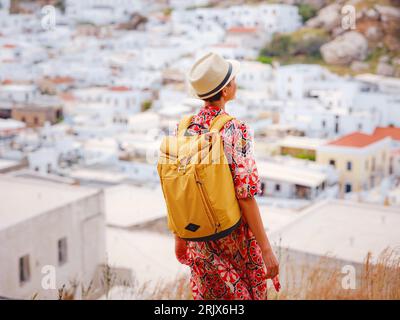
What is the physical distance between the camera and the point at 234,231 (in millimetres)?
1327

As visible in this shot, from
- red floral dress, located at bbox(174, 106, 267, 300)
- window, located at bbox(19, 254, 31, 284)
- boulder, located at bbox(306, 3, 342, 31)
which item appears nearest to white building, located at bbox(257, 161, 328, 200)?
window, located at bbox(19, 254, 31, 284)

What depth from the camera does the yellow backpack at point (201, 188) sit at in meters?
1.23

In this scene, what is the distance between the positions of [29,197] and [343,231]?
225 centimetres

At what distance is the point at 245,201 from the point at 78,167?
421 inches

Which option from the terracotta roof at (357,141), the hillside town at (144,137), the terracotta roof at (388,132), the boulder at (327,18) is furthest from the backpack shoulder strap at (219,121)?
the boulder at (327,18)

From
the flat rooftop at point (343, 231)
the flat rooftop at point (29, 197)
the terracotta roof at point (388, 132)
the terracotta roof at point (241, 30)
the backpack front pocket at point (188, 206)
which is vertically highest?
the terracotta roof at point (241, 30)

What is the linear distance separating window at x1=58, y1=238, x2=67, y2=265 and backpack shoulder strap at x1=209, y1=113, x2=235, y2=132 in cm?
315

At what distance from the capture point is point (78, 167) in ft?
38.3

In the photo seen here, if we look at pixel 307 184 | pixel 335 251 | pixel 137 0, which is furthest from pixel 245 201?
pixel 137 0

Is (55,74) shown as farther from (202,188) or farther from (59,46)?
(202,188)

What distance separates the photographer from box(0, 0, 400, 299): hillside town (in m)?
3.54

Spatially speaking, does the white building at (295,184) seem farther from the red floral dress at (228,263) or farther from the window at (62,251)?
the red floral dress at (228,263)

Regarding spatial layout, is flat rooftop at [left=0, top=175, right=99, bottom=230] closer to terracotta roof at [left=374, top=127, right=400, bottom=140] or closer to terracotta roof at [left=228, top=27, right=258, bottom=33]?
terracotta roof at [left=374, top=127, right=400, bottom=140]

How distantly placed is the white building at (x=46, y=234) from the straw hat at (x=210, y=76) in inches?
74.5
